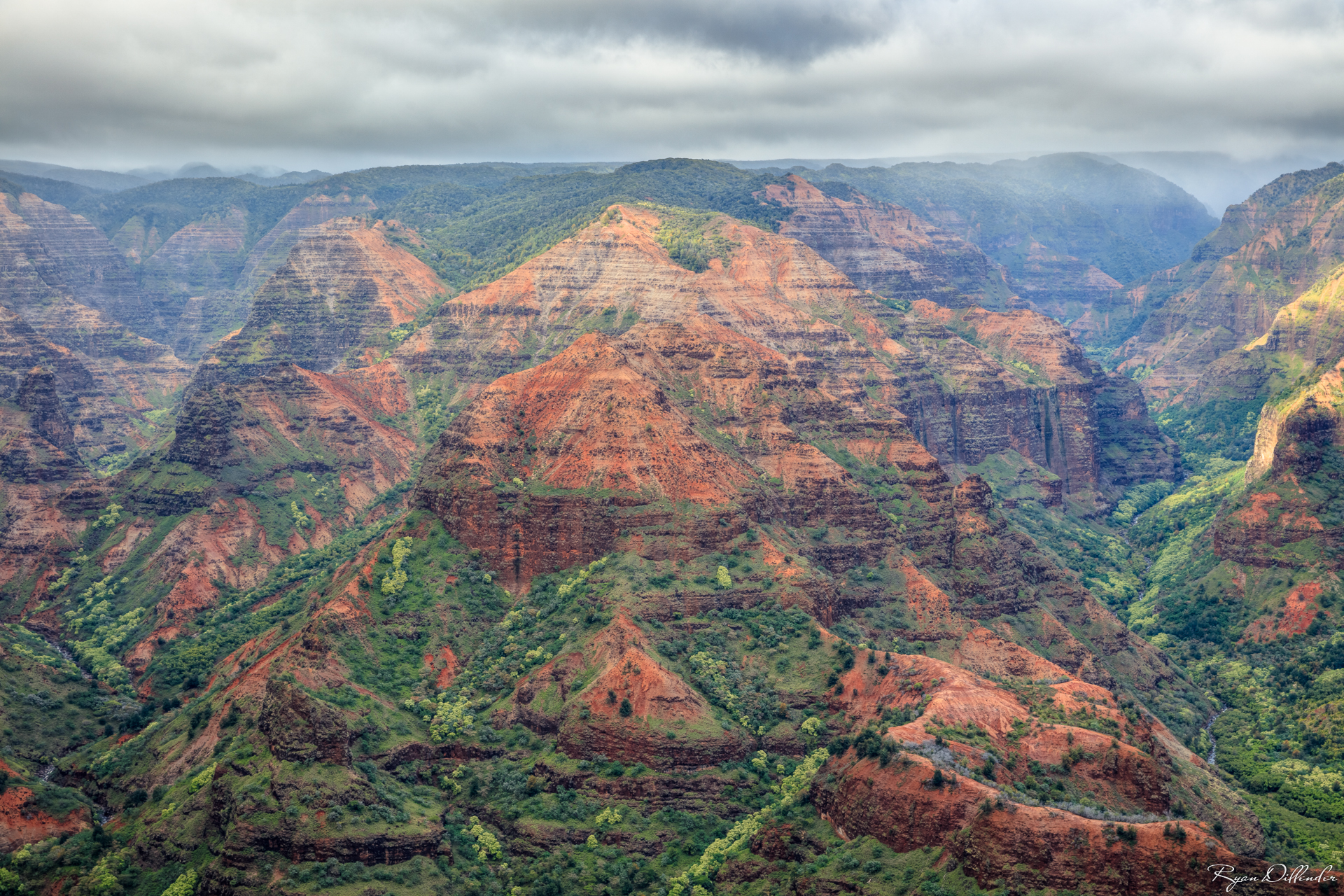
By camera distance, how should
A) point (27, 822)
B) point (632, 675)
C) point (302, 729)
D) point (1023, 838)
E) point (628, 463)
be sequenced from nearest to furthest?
point (1023, 838) < point (302, 729) < point (27, 822) < point (632, 675) < point (628, 463)

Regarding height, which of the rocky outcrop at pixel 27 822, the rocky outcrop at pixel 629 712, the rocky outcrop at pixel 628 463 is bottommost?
the rocky outcrop at pixel 27 822

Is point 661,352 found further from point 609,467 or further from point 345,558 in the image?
point 345,558

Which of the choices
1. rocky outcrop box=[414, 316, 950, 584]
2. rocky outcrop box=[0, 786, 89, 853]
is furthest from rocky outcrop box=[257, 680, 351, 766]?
rocky outcrop box=[414, 316, 950, 584]

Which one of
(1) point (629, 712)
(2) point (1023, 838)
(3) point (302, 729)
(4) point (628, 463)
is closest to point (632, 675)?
(1) point (629, 712)

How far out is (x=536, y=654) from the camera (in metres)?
141

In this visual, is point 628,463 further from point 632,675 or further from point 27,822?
point 27,822

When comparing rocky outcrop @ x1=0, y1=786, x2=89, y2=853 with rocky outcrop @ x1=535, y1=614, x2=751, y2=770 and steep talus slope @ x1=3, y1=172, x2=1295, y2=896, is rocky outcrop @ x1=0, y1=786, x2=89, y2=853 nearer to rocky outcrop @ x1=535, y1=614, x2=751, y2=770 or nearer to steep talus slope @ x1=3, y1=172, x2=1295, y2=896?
steep talus slope @ x1=3, y1=172, x2=1295, y2=896

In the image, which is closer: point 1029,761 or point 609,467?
point 1029,761

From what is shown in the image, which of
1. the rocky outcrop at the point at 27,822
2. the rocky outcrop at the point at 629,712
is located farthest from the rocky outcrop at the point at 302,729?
the rocky outcrop at the point at 629,712

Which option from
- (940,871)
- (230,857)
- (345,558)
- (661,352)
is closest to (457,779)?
(230,857)

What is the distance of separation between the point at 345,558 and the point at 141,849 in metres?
70.1

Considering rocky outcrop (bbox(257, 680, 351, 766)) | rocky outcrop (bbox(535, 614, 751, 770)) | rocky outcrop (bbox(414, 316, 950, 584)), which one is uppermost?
rocky outcrop (bbox(414, 316, 950, 584))

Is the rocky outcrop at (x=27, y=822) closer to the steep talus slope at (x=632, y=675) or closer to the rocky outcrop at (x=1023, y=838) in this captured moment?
the steep talus slope at (x=632, y=675)

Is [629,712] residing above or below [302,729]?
below
